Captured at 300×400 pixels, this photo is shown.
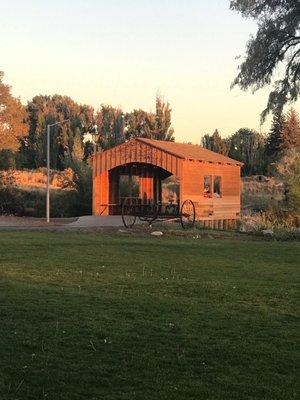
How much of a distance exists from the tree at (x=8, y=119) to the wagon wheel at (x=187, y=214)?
16902 millimetres

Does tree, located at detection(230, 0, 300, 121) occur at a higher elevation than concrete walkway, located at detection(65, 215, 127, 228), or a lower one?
higher

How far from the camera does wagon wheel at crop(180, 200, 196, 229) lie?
2475 cm

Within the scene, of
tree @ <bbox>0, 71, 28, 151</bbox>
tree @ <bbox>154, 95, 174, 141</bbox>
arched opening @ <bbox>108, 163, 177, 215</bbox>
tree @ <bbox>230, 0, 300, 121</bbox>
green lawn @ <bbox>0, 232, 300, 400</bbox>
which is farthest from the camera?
tree @ <bbox>154, 95, 174, 141</bbox>

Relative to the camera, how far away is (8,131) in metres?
39.7

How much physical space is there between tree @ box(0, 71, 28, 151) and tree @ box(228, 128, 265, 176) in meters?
29.0

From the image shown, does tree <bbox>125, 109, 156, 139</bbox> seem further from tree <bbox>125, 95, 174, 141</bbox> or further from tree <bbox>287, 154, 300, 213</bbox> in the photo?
tree <bbox>287, 154, 300, 213</bbox>

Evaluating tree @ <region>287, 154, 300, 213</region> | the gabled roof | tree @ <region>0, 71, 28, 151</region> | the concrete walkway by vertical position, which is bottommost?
the concrete walkway

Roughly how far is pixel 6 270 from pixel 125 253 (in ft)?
13.2

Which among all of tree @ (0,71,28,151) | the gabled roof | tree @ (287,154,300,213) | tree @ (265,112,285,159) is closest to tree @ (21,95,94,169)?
tree @ (0,71,28,151)

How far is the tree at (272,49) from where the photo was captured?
2423cm

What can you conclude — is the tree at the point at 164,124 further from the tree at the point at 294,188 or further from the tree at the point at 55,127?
the tree at the point at 294,188

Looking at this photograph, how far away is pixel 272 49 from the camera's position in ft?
81.8

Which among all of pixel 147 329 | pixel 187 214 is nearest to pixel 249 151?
pixel 187 214

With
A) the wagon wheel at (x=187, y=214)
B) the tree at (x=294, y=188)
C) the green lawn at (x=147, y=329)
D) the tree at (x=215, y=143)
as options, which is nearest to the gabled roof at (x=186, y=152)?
the wagon wheel at (x=187, y=214)
